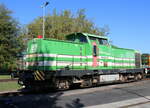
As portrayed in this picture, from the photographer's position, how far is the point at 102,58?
15.5 metres

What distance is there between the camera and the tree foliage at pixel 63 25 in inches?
1331

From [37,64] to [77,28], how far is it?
77.4 ft

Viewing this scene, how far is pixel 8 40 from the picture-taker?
95.6 ft

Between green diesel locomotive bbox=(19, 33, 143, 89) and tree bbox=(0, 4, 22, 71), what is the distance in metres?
15.9

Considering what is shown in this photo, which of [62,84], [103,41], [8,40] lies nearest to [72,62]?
[62,84]

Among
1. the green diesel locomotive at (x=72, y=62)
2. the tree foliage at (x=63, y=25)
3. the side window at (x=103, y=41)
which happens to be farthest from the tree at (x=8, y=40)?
the side window at (x=103, y=41)

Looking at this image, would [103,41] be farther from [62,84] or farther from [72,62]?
[62,84]

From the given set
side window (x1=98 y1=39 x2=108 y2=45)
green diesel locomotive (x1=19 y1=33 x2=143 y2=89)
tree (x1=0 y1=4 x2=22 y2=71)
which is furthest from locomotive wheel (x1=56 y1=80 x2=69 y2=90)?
tree (x1=0 y1=4 x2=22 y2=71)

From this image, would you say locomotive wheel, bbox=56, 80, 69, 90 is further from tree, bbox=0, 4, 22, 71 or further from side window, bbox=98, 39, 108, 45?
tree, bbox=0, 4, 22, 71

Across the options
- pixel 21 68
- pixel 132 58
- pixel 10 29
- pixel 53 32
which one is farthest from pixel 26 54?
pixel 53 32

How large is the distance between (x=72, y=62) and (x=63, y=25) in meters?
21.6

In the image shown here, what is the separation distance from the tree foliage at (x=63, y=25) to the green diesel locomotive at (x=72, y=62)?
1718cm

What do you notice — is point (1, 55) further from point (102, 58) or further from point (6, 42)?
point (102, 58)

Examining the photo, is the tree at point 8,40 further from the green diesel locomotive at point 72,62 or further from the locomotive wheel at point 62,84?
the locomotive wheel at point 62,84
